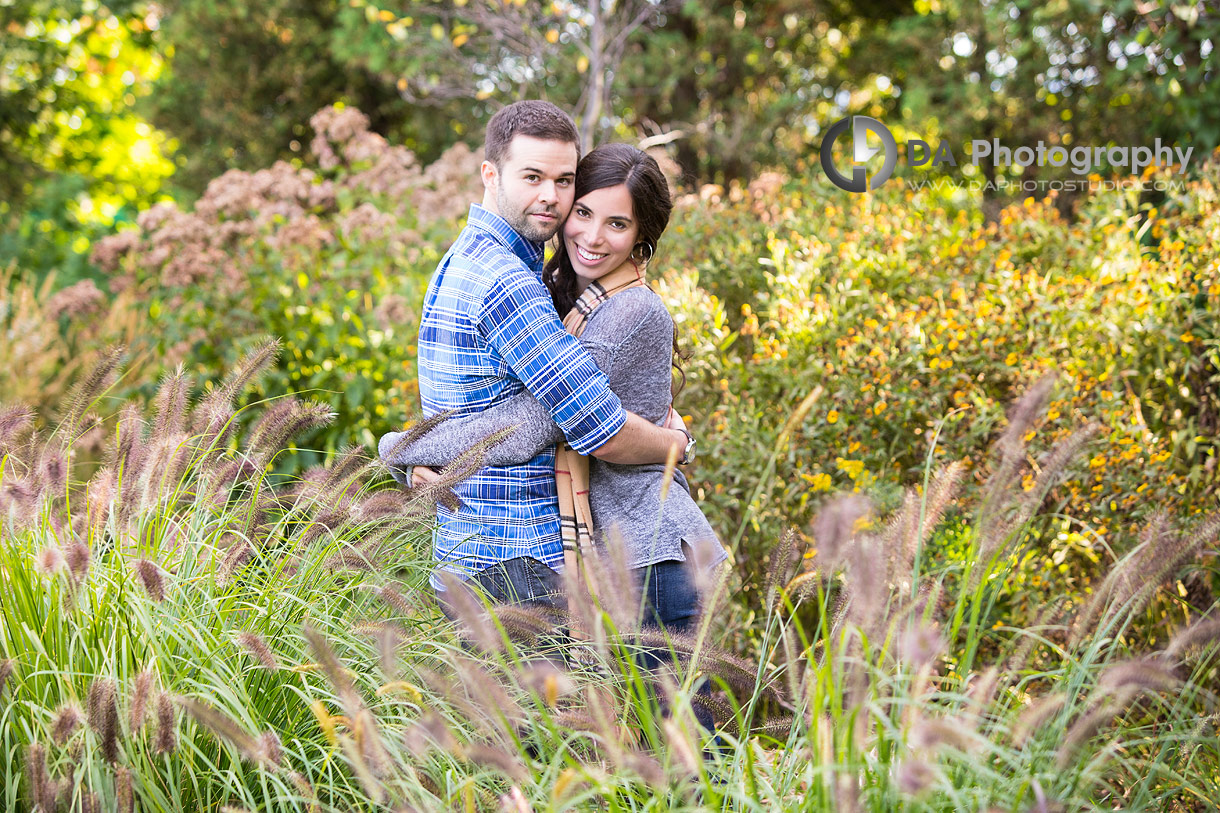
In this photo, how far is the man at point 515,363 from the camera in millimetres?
2217

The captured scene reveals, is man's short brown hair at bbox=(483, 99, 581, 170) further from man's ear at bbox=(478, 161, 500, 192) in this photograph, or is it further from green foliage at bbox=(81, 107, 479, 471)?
green foliage at bbox=(81, 107, 479, 471)

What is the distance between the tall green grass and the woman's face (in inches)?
26.3

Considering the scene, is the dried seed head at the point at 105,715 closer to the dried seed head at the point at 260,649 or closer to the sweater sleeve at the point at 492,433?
the dried seed head at the point at 260,649

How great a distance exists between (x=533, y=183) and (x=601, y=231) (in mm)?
207

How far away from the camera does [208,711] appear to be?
1466mm

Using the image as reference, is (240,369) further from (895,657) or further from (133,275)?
(133,275)

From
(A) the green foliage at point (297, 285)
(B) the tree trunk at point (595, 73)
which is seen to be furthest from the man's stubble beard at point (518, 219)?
(B) the tree trunk at point (595, 73)

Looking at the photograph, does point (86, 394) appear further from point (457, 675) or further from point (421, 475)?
point (457, 675)

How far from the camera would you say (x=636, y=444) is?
7.55 ft

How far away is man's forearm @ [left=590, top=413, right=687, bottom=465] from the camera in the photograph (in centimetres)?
227

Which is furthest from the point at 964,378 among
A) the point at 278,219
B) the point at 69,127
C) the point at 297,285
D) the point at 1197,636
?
the point at 69,127

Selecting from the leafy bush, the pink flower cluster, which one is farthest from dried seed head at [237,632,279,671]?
the pink flower cluster

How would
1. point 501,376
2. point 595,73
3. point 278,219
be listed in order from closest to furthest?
point 501,376, point 278,219, point 595,73

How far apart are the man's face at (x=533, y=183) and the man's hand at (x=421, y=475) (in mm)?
622
